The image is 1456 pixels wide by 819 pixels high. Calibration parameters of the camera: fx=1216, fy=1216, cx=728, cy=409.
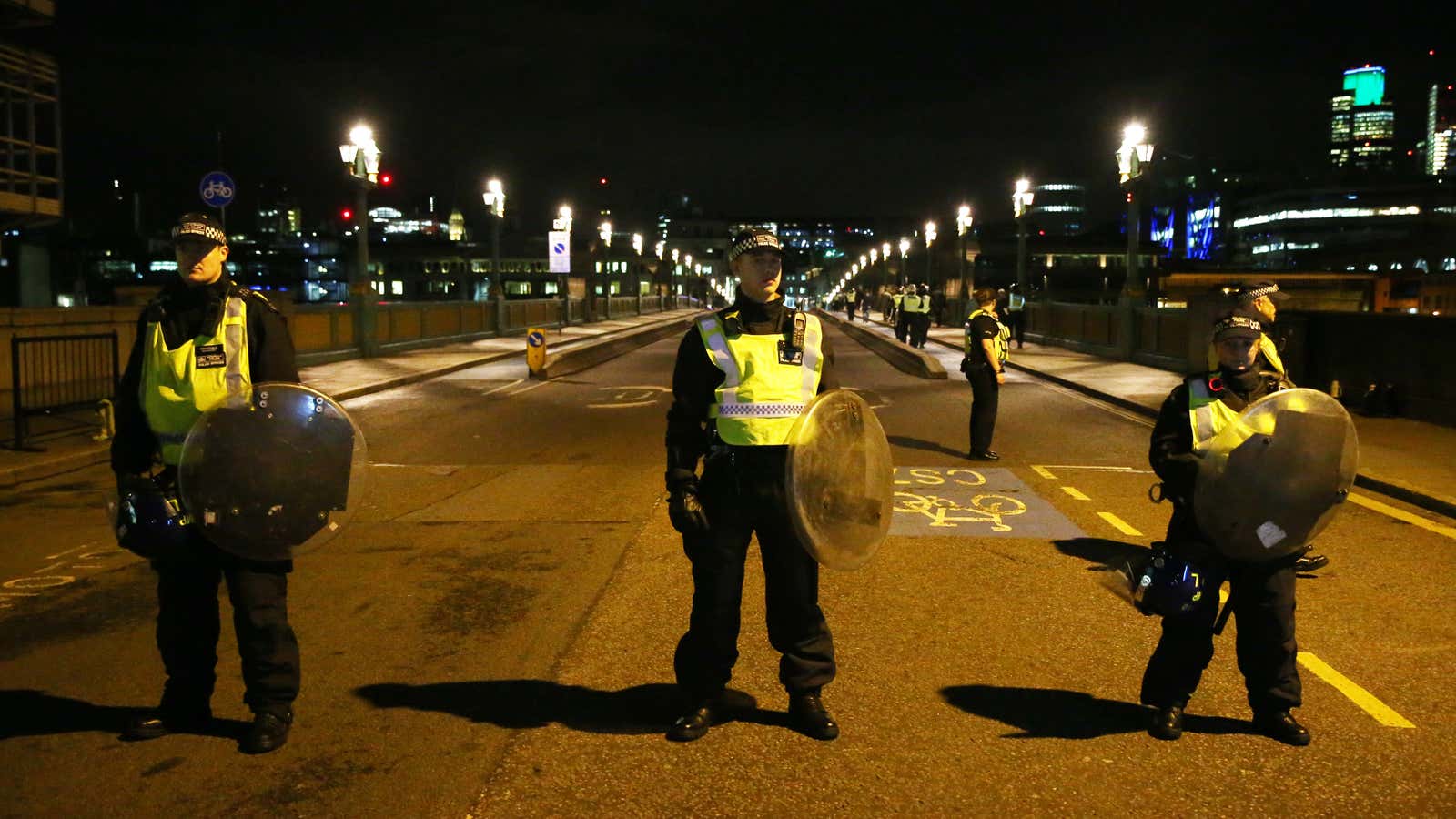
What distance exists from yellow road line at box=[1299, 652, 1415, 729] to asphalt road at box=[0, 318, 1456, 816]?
0.05 ft

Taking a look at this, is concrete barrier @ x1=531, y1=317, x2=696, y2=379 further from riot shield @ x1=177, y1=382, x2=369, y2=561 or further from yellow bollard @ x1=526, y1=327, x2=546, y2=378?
riot shield @ x1=177, y1=382, x2=369, y2=561

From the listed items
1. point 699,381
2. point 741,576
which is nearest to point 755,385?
point 699,381

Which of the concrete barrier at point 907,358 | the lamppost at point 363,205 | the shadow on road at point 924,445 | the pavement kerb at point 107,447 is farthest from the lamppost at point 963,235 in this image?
the shadow on road at point 924,445

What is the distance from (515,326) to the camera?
47125mm

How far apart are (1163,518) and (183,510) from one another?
736 centimetres

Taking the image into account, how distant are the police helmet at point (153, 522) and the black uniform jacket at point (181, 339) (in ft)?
0.61

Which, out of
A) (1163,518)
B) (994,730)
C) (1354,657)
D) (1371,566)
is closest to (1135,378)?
(1163,518)

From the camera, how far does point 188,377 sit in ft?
14.7

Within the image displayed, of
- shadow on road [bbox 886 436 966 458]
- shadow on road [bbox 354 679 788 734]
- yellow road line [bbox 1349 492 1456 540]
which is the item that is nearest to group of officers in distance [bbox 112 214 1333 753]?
shadow on road [bbox 354 679 788 734]

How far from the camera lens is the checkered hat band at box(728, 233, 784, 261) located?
463 cm

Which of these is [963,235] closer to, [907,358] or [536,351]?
[907,358]

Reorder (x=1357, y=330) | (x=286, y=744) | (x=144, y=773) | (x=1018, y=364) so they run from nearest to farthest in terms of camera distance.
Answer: (x=144, y=773) < (x=286, y=744) < (x=1357, y=330) < (x=1018, y=364)

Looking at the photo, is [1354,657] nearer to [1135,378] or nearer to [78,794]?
[78,794]

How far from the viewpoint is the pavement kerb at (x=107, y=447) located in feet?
38.3
